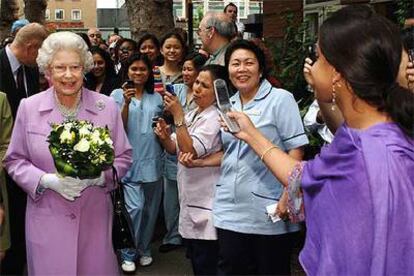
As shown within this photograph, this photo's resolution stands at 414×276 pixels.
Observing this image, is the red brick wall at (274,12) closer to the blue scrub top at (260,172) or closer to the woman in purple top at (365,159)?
the blue scrub top at (260,172)

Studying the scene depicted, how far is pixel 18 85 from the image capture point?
4098mm

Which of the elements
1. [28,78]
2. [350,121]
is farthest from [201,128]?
[350,121]

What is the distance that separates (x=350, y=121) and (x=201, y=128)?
201 centimetres

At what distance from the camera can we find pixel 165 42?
5.72 meters

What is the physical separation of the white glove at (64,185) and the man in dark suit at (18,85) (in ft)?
3.75

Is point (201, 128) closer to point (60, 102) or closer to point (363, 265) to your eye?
point (60, 102)

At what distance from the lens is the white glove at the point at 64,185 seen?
9.57 ft

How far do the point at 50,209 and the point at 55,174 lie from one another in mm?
233

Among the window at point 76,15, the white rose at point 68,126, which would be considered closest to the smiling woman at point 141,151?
the white rose at point 68,126

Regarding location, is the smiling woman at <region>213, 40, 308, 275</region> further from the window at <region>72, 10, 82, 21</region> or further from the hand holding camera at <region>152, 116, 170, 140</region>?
the window at <region>72, 10, 82, 21</region>

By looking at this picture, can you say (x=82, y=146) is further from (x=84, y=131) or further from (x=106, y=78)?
(x=106, y=78)

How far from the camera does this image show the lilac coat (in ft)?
10.1

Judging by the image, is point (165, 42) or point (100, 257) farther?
point (165, 42)

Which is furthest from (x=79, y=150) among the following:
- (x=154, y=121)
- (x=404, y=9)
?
(x=404, y=9)
